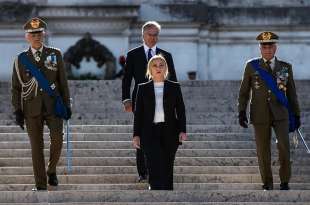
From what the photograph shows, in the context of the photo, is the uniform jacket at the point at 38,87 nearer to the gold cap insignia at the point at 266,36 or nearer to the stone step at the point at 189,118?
the gold cap insignia at the point at 266,36

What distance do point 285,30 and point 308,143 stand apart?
32.2 feet

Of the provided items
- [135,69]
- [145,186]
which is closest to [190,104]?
[135,69]

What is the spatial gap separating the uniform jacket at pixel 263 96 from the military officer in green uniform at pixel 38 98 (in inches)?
82.2

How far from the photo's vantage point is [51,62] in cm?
1302

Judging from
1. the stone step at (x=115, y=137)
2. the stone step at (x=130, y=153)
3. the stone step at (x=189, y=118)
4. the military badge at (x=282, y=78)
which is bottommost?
the stone step at (x=130, y=153)

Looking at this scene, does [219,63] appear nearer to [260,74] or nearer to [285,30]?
[285,30]

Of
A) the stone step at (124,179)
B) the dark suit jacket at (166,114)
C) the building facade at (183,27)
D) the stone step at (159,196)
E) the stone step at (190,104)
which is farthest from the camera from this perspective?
the building facade at (183,27)

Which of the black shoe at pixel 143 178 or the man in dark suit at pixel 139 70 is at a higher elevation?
the man in dark suit at pixel 139 70

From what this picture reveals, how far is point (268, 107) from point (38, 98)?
104 inches

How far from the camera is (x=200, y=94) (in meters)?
19.2

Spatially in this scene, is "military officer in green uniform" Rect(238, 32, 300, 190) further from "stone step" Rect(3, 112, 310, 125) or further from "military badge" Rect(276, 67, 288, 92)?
"stone step" Rect(3, 112, 310, 125)

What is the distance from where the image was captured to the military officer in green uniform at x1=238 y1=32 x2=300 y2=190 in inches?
515

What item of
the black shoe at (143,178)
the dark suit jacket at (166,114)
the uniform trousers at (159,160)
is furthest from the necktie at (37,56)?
the black shoe at (143,178)

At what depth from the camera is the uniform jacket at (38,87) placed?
42.3ft
